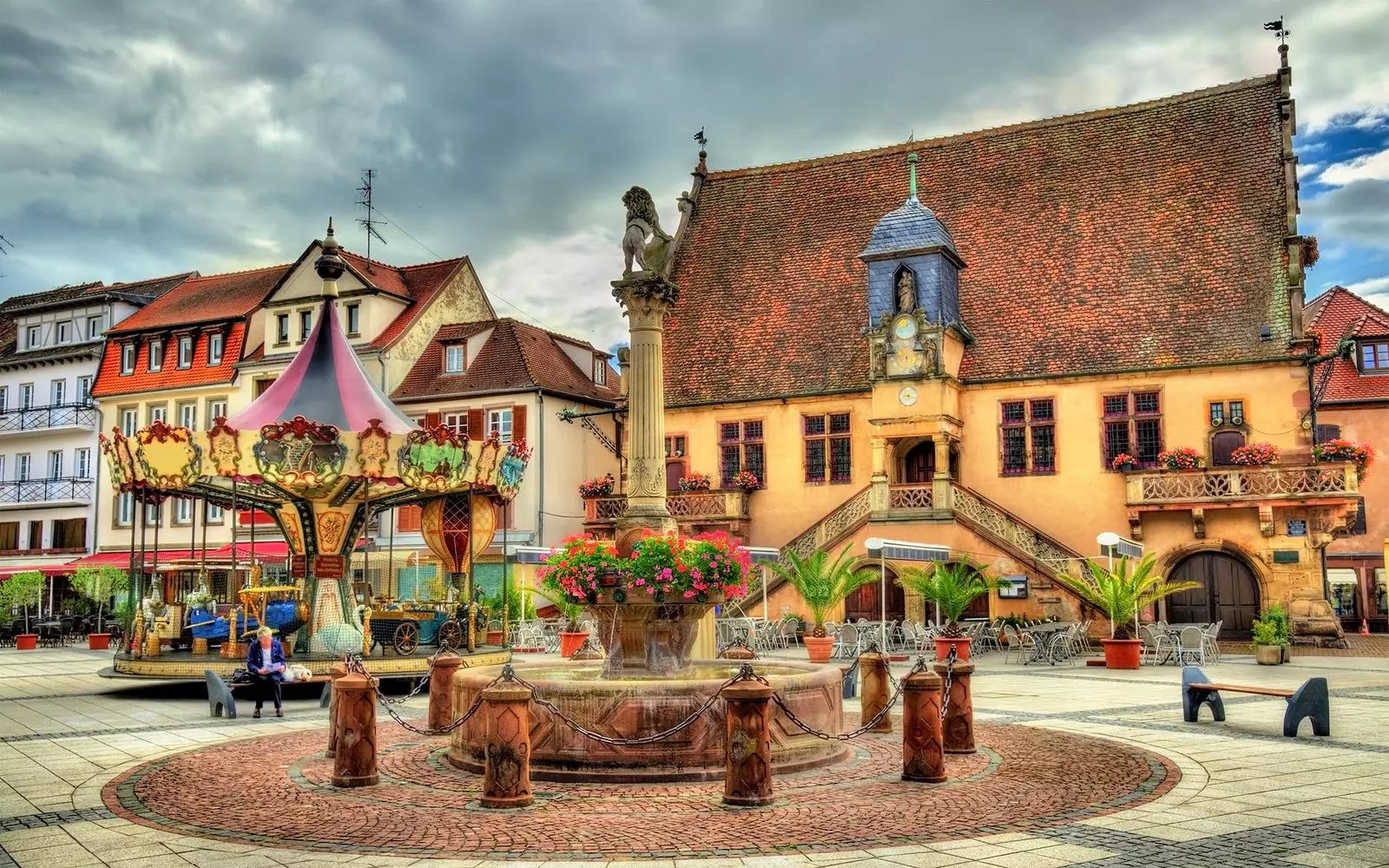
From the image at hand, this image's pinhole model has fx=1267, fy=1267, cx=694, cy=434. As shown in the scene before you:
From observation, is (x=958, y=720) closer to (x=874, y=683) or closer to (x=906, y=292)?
(x=874, y=683)

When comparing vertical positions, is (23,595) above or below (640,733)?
above

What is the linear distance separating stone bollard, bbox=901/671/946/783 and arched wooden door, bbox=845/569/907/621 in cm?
2407

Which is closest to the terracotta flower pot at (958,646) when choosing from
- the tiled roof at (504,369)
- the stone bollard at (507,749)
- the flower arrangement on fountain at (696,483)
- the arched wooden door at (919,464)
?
the arched wooden door at (919,464)

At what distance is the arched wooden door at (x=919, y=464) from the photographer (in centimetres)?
3712

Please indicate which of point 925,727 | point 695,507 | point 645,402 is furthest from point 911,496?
point 925,727

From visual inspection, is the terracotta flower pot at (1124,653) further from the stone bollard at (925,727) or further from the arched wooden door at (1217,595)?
the stone bollard at (925,727)

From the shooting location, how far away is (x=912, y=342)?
113 feet

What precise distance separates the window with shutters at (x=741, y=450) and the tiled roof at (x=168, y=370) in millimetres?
19100

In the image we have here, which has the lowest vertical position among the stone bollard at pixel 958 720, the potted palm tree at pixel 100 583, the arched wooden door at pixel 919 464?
the stone bollard at pixel 958 720

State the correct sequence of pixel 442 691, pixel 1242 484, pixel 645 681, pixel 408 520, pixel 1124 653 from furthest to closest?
pixel 408 520, pixel 1242 484, pixel 1124 653, pixel 442 691, pixel 645 681

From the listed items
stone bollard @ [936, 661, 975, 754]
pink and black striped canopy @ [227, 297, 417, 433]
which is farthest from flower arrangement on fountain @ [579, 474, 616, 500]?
stone bollard @ [936, 661, 975, 754]

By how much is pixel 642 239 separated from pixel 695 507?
22004mm

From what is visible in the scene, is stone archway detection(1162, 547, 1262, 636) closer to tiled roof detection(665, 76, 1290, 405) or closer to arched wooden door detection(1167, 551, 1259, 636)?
arched wooden door detection(1167, 551, 1259, 636)

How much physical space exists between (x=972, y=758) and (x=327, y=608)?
571 inches
